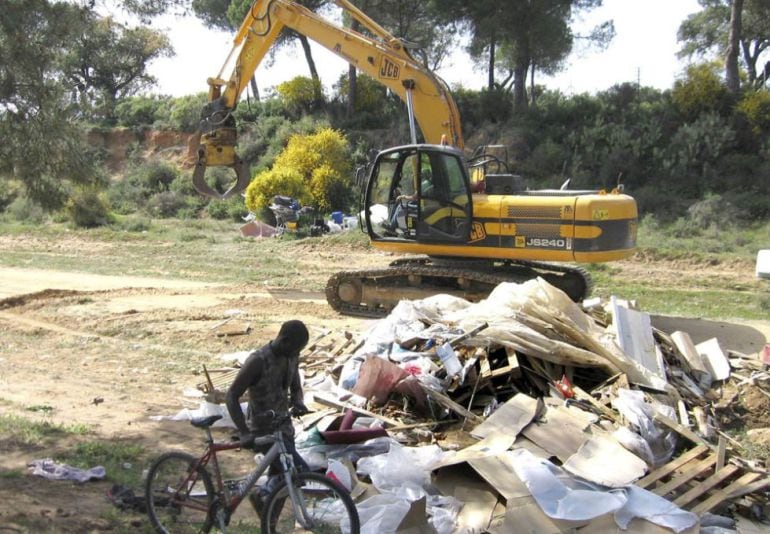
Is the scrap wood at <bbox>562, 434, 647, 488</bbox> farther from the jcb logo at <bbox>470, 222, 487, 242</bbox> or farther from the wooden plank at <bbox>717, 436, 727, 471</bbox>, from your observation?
the jcb logo at <bbox>470, 222, 487, 242</bbox>

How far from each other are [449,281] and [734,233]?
10205mm

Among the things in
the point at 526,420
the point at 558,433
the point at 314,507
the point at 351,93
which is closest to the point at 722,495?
the point at 558,433

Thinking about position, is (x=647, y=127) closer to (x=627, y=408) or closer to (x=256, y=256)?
(x=256, y=256)

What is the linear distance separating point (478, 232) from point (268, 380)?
21.5 feet

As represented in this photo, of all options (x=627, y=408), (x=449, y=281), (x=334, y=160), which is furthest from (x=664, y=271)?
(x=334, y=160)

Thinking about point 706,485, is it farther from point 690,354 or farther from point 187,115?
point 187,115

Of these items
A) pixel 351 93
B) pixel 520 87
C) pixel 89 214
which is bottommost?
pixel 89 214

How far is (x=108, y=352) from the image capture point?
10.2 m

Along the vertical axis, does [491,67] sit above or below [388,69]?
above

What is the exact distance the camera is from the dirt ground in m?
5.47

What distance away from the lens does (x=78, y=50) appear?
30.0 ft

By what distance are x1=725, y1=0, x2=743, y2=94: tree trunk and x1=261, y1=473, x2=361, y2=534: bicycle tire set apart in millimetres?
24772

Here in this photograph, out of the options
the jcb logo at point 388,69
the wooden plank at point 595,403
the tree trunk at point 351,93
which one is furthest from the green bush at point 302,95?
the wooden plank at point 595,403

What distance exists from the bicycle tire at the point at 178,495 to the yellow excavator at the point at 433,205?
6825 mm
